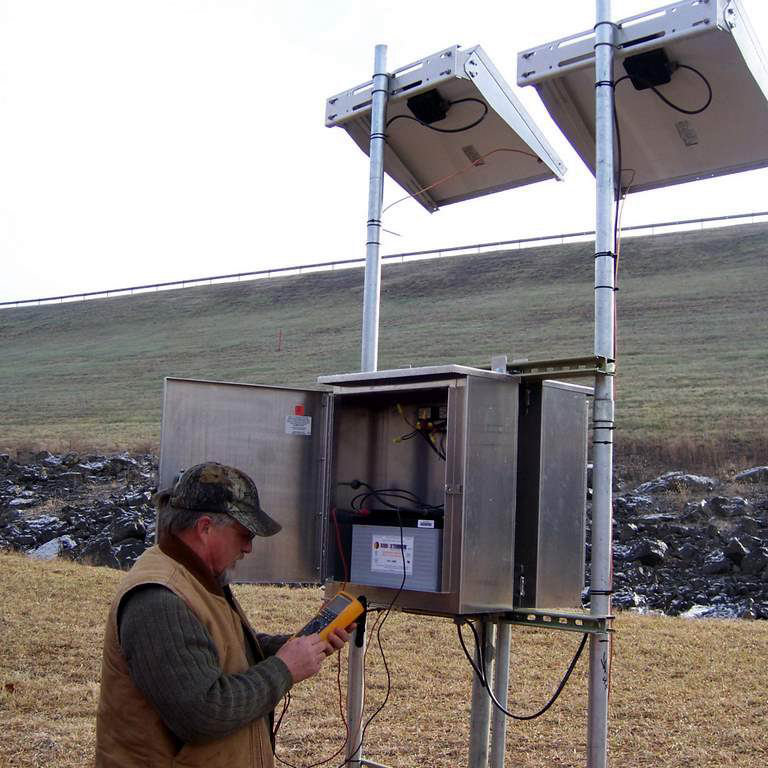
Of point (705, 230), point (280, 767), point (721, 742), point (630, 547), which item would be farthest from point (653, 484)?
point (705, 230)

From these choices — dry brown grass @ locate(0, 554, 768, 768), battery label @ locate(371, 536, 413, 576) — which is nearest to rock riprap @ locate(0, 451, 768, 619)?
dry brown grass @ locate(0, 554, 768, 768)

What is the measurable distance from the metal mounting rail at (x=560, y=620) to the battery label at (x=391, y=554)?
0.49 m

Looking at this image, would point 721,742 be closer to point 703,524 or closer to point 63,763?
point 63,763

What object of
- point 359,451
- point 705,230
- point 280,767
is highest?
point 705,230

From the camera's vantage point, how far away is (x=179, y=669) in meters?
2.59

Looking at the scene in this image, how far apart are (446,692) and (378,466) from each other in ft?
10.6

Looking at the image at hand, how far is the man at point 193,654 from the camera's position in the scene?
2.61 m

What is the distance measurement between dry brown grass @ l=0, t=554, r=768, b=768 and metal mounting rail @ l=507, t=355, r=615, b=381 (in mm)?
2991

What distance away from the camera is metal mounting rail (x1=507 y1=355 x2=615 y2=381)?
13.1 ft

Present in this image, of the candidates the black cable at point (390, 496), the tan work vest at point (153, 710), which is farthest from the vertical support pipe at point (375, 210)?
the tan work vest at point (153, 710)

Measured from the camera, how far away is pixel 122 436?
77.4 ft

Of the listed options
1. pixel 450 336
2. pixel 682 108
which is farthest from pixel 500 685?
pixel 450 336

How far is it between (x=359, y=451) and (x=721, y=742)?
3.32m

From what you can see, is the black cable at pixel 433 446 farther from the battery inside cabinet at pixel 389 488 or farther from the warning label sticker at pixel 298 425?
the warning label sticker at pixel 298 425
